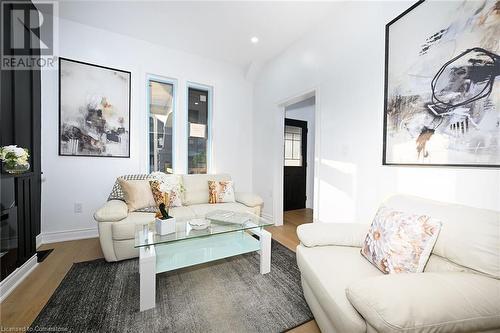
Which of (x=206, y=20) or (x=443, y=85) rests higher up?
(x=206, y=20)

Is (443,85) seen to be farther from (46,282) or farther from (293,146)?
(46,282)

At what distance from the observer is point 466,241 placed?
1.01m

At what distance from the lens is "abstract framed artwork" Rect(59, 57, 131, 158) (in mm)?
2590

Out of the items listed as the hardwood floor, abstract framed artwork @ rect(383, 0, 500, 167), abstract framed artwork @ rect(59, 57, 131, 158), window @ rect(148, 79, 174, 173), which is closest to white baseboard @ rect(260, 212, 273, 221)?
the hardwood floor

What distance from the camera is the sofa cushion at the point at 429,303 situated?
2.42 feet

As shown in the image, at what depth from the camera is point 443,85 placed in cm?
145

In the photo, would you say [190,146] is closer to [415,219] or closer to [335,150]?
[335,150]

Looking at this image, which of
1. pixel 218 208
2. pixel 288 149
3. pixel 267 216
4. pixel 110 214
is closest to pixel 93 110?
pixel 110 214

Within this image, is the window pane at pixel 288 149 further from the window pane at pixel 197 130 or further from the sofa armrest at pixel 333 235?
the sofa armrest at pixel 333 235

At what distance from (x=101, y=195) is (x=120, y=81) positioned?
5.50 feet

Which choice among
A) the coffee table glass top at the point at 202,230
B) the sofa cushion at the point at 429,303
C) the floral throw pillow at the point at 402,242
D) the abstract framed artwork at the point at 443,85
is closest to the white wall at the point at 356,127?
the abstract framed artwork at the point at 443,85

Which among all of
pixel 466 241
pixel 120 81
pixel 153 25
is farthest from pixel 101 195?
pixel 466 241

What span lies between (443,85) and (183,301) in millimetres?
2531

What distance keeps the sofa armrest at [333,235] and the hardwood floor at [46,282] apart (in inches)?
21.1
